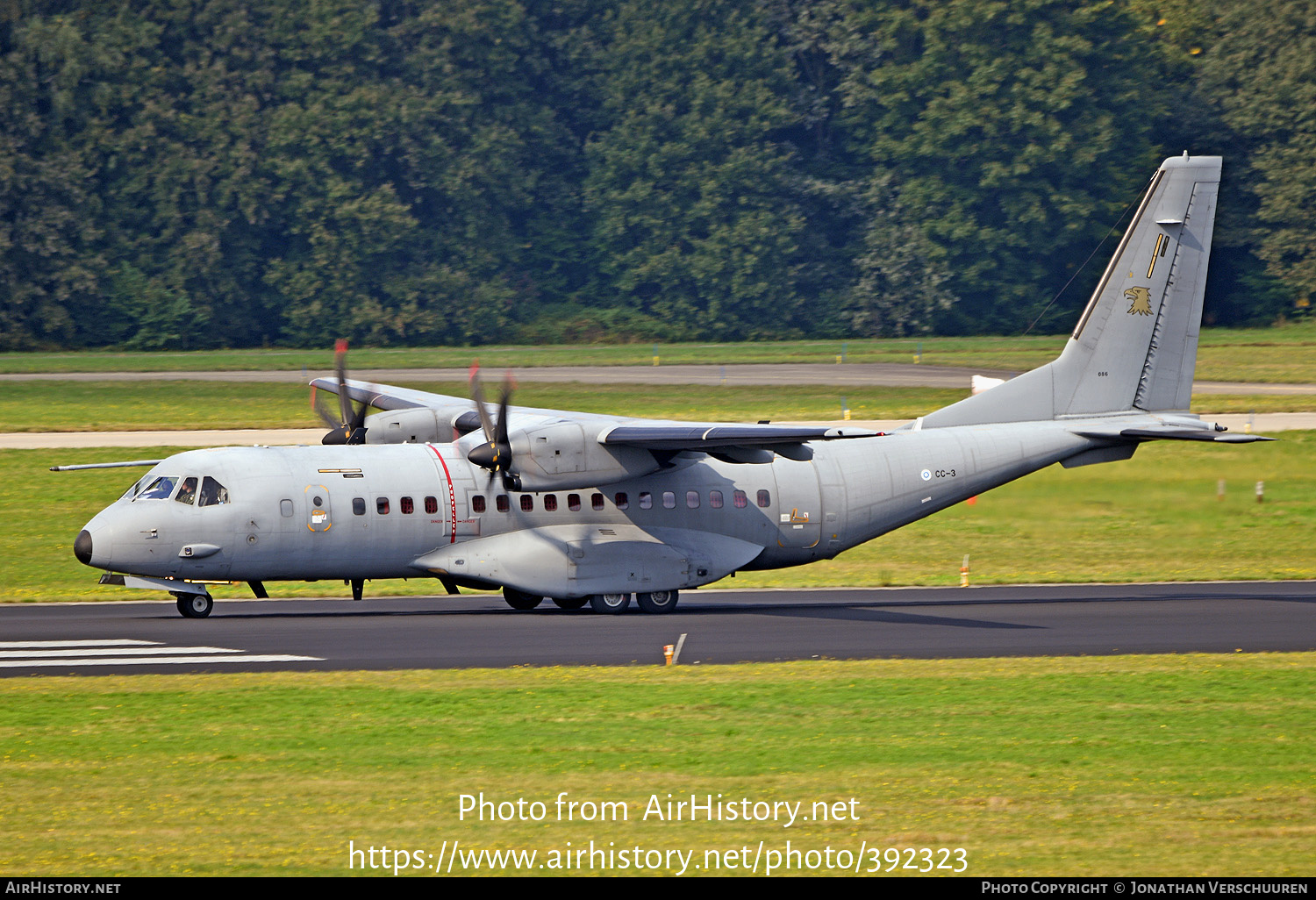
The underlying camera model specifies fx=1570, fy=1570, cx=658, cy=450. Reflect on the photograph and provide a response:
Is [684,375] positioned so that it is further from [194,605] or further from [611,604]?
[194,605]

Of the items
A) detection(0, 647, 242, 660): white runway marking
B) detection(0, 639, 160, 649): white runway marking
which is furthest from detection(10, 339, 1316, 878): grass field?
detection(0, 639, 160, 649): white runway marking

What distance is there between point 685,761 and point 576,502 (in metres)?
12.3

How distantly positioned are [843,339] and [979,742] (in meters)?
74.6

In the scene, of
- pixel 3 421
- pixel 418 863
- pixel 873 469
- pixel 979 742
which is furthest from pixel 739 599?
pixel 3 421

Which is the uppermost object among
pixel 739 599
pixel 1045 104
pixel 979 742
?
pixel 1045 104

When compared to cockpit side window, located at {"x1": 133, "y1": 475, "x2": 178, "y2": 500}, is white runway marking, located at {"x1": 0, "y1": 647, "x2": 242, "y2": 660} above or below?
below

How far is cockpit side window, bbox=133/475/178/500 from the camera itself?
26.0m

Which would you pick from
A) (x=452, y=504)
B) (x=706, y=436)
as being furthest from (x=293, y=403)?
(x=706, y=436)

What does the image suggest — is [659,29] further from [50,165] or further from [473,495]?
[473,495]

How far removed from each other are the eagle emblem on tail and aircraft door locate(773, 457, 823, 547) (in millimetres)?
7158

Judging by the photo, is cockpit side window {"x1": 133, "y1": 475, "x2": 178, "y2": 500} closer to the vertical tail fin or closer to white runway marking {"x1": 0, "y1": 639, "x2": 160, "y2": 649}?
white runway marking {"x1": 0, "y1": 639, "x2": 160, "y2": 649}

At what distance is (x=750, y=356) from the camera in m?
77.1

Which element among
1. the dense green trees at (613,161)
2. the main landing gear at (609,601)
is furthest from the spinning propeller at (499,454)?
the dense green trees at (613,161)

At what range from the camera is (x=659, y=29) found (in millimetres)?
93062
